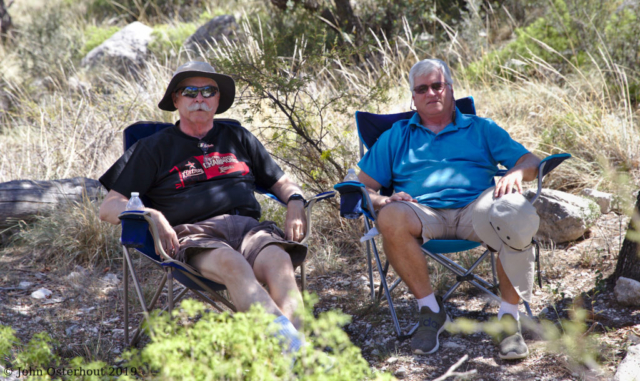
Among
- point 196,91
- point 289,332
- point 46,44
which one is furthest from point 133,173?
point 46,44

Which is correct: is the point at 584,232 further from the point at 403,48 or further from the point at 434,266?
the point at 403,48

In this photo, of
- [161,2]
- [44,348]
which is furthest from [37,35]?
[44,348]

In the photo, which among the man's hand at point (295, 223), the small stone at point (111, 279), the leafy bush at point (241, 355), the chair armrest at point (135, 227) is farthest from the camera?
the small stone at point (111, 279)

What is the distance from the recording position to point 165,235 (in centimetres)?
243

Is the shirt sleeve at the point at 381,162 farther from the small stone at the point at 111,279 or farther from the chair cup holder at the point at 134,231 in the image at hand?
the small stone at the point at 111,279

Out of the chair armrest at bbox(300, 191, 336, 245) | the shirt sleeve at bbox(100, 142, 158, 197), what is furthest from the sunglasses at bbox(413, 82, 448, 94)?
the shirt sleeve at bbox(100, 142, 158, 197)

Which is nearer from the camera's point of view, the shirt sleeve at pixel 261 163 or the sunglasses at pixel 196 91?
the sunglasses at pixel 196 91

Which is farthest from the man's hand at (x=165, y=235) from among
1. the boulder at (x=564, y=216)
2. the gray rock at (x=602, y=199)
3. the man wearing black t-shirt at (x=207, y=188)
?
the gray rock at (x=602, y=199)

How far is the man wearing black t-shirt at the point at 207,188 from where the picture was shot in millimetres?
2430

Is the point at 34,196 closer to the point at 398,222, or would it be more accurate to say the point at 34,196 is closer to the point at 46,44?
the point at 398,222

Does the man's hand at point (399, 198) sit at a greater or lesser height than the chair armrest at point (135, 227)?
lesser

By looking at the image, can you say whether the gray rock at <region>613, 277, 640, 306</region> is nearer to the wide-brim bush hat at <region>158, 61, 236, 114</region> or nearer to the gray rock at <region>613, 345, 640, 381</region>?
the gray rock at <region>613, 345, 640, 381</region>

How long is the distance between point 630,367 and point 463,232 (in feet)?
3.03

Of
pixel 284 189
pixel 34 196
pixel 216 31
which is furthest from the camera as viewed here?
pixel 216 31
